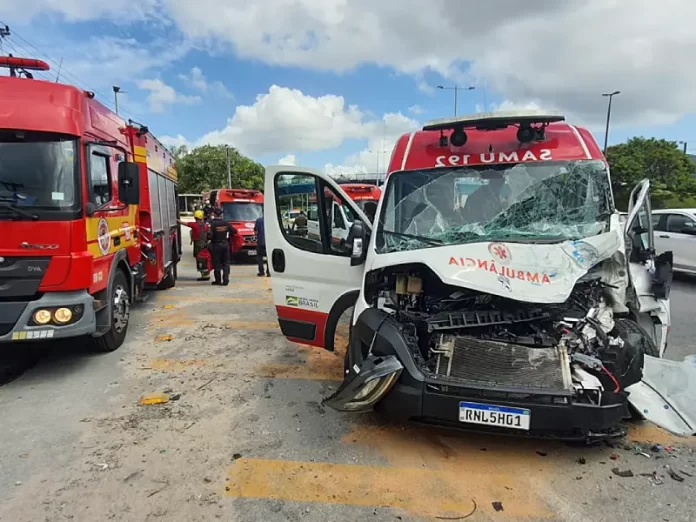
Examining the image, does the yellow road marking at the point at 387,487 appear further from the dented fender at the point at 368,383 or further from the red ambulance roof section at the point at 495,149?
the red ambulance roof section at the point at 495,149

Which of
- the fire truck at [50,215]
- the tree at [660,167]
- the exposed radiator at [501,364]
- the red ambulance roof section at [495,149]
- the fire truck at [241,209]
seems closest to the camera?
the exposed radiator at [501,364]

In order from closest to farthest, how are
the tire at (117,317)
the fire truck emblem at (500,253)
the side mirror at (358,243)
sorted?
the fire truck emblem at (500,253) → the side mirror at (358,243) → the tire at (117,317)

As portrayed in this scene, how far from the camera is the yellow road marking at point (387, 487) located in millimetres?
2939

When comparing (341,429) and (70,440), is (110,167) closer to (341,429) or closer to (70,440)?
→ (70,440)

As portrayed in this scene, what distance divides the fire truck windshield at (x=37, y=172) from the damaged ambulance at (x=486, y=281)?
1.92 metres

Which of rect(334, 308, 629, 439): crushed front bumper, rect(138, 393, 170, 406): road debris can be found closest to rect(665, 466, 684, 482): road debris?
rect(334, 308, 629, 439): crushed front bumper

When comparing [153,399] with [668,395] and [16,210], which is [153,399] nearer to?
[16,210]

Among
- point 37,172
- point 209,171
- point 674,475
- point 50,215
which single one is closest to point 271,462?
point 674,475

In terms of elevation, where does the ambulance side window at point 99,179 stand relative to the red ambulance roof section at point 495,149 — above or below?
below

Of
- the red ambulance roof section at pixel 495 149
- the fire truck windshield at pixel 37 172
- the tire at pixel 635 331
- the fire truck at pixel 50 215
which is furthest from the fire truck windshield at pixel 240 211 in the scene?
the tire at pixel 635 331

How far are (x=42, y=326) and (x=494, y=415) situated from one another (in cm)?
412

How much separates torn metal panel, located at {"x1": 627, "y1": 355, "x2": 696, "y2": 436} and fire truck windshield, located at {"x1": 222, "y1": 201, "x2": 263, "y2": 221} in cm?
1390

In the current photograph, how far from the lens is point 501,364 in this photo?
325cm

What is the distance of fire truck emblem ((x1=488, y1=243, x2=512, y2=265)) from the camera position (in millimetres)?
3490
